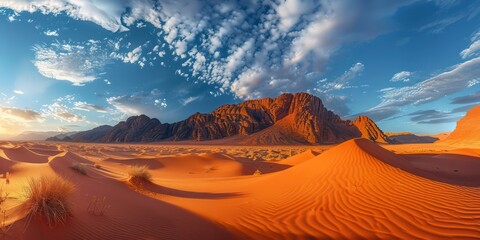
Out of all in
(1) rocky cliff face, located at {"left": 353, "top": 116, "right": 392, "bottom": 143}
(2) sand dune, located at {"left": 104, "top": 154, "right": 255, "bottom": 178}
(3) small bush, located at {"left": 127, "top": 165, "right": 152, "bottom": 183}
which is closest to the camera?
(3) small bush, located at {"left": 127, "top": 165, "right": 152, "bottom": 183}

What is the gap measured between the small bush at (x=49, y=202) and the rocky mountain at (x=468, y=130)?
40.3m

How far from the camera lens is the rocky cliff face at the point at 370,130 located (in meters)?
84.3

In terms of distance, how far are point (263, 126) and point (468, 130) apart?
64665 mm

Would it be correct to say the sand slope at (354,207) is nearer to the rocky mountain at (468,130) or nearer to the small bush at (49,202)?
the small bush at (49,202)

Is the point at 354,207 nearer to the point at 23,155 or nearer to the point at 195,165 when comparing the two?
the point at 195,165

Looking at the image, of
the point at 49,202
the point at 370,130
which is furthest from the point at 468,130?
the point at 370,130

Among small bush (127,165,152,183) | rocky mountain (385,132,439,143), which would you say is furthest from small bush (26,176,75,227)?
rocky mountain (385,132,439,143)

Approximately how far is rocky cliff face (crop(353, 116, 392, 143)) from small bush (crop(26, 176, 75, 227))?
92.1 metres

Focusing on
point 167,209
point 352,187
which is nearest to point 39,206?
point 167,209

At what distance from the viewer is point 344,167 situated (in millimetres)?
9633

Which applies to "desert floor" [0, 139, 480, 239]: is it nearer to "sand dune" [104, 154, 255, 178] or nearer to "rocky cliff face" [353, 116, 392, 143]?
"sand dune" [104, 154, 255, 178]

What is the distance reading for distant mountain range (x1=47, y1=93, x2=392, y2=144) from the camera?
81.6m

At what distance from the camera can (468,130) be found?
35.0m

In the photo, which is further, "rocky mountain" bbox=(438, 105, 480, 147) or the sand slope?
"rocky mountain" bbox=(438, 105, 480, 147)
